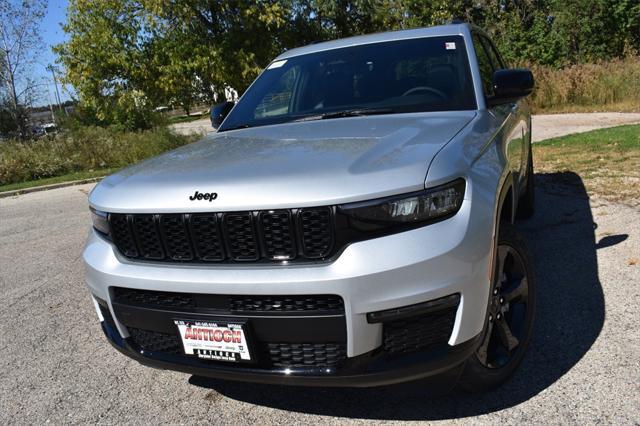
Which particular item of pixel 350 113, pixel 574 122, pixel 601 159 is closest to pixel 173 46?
pixel 574 122

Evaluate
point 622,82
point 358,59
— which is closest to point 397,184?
point 358,59

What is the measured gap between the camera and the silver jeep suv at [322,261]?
204cm

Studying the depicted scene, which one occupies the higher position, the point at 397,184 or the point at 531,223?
the point at 397,184

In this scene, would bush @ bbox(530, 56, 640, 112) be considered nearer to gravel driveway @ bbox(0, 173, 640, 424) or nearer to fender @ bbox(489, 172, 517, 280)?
gravel driveway @ bbox(0, 173, 640, 424)

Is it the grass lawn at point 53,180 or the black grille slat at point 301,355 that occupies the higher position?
the black grille slat at point 301,355

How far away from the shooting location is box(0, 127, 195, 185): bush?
14.1m

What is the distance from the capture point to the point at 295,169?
7.22ft

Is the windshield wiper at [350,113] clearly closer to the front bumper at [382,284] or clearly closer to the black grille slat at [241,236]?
the front bumper at [382,284]

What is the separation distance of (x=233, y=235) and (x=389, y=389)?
Answer: 1127 millimetres

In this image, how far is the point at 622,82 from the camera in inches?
653

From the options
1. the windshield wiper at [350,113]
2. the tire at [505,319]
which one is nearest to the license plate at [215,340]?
the tire at [505,319]

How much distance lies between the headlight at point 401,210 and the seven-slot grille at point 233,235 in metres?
0.11

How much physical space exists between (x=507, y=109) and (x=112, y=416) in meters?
3.06

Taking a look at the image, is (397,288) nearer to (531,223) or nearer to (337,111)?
(337,111)
